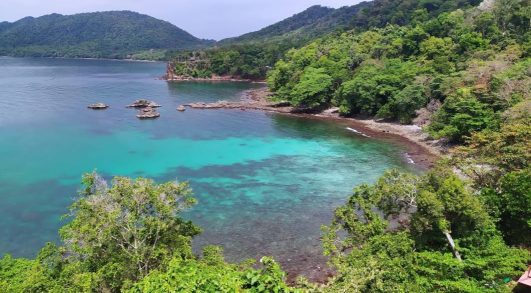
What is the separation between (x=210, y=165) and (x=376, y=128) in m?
28.5

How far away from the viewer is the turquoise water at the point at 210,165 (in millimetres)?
30672

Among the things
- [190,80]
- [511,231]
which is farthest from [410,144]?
[190,80]

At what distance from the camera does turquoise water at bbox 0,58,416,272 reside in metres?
30.7

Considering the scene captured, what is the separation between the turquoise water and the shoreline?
2.20 m

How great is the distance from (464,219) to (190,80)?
123384mm

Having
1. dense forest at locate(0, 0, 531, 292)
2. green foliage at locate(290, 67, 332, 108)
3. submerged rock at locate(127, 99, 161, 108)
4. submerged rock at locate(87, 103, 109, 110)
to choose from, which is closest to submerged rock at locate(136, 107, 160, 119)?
submerged rock at locate(127, 99, 161, 108)

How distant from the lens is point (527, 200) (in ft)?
71.6

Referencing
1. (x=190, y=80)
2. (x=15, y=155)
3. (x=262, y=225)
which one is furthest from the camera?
(x=190, y=80)

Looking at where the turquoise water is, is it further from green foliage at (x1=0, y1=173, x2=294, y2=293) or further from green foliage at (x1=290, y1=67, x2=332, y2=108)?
green foliage at (x1=0, y1=173, x2=294, y2=293)

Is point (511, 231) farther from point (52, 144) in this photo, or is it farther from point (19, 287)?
point (52, 144)

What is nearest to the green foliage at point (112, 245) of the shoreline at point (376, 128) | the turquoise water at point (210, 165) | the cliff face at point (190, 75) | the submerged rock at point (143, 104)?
the turquoise water at point (210, 165)

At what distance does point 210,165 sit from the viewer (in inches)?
1874

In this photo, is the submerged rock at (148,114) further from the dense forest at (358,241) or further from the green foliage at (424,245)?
the green foliage at (424,245)

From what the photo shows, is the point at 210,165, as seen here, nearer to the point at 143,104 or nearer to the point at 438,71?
the point at 438,71
